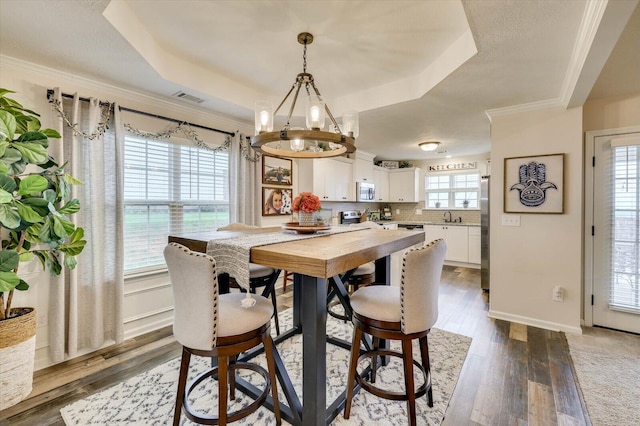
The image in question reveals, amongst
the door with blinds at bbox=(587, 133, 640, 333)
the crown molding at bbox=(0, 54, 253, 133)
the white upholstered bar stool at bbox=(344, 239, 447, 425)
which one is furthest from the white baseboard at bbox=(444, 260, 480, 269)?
the crown molding at bbox=(0, 54, 253, 133)

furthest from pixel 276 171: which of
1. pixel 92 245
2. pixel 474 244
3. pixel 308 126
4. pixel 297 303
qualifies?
pixel 474 244

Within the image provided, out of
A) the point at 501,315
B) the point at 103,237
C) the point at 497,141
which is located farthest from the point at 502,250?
the point at 103,237

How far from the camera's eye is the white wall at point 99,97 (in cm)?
223

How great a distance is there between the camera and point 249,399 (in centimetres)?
191

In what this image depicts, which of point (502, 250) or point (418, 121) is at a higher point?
point (418, 121)

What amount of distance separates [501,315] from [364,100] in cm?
289

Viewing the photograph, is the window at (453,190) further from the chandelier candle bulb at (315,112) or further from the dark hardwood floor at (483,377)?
the chandelier candle bulb at (315,112)

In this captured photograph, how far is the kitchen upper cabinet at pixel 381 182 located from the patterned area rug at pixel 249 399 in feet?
13.9

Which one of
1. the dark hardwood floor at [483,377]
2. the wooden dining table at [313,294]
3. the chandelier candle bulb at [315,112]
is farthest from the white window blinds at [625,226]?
the chandelier candle bulb at [315,112]

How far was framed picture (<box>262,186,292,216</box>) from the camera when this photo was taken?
13.2 feet

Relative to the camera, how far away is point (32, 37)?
192 centimetres

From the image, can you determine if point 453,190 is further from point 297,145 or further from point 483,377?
point 297,145

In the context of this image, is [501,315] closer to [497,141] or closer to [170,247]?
[497,141]

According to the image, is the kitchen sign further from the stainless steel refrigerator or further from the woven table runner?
the woven table runner
